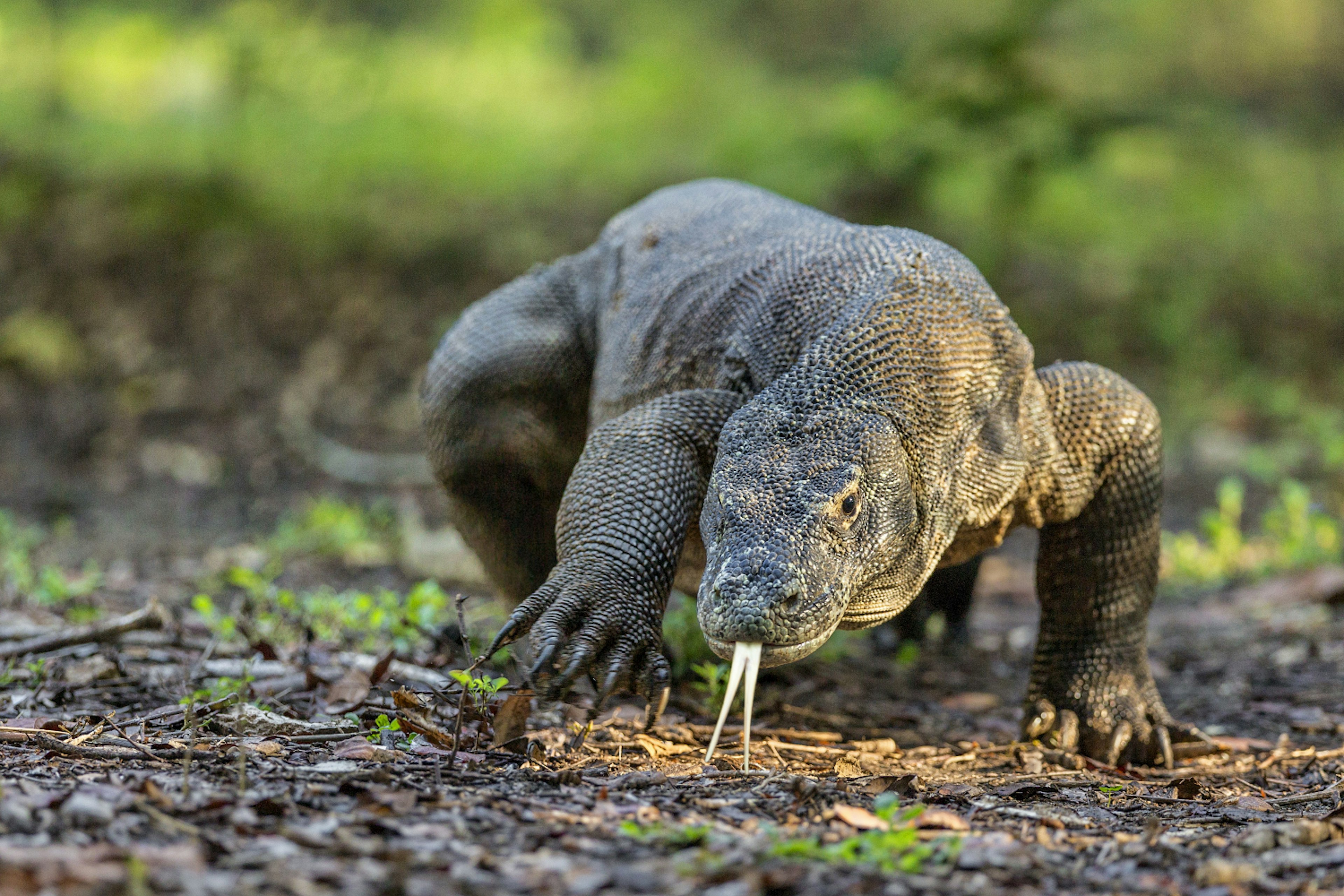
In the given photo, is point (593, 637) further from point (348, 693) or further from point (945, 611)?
point (945, 611)

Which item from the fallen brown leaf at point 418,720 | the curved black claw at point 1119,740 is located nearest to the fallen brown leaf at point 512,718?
the fallen brown leaf at point 418,720

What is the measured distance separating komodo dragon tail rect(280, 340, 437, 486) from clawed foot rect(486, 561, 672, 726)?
19.5 ft

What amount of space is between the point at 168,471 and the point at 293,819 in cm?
836

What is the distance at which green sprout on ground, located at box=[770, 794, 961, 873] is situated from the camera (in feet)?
7.54

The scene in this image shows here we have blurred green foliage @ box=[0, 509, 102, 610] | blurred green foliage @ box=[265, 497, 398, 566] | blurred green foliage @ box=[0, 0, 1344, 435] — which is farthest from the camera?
blurred green foliage @ box=[0, 0, 1344, 435]

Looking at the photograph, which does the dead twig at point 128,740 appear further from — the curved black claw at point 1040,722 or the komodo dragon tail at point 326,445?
the komodo dragon tail at point 326,445

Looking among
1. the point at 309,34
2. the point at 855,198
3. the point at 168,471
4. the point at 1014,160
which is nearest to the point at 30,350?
the point at 168,471

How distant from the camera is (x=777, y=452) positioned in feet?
10.9

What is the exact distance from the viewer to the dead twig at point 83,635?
13.6 feet

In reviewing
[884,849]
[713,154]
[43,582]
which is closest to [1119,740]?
[884,849]

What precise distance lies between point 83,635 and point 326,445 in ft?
21.1

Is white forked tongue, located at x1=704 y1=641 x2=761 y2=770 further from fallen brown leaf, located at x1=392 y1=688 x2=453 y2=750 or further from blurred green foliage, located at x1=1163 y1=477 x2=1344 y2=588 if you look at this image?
blurred green foliage, located at x1=1163 y1=477 x2=1344 y2=588

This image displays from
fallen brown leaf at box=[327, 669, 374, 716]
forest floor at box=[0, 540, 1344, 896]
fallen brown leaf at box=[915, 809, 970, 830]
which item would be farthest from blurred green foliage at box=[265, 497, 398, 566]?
fallen brown leaf at box=[915, 809, 970, 830]

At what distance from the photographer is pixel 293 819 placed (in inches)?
94.4
